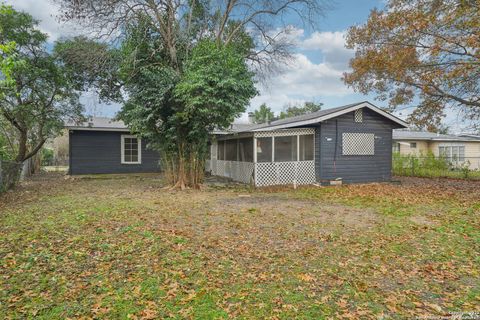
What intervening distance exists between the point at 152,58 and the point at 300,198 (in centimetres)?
769

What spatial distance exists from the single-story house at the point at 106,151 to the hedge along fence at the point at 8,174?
15.7ft

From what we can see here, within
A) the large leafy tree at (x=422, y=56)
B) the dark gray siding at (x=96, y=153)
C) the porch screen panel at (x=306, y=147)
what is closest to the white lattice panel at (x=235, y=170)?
the porch screen panel at (x=306, y=147)

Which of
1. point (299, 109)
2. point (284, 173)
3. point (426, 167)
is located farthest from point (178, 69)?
point (299, 109)

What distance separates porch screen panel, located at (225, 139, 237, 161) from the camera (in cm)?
1523

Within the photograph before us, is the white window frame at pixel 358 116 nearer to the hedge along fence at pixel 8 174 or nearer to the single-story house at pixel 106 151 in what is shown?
the single-story house at pixel 106 151

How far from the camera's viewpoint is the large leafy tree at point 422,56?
396 inches

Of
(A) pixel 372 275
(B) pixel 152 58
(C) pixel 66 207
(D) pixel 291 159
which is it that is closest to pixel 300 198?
(D) pixel 291 159

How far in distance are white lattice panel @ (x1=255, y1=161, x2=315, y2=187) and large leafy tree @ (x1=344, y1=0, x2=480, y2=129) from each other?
5.06m

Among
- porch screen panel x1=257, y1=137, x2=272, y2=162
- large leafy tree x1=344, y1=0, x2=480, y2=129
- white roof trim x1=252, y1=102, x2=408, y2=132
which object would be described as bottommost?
porch screen panel x1=257, y1=137, x2=272, y2=162

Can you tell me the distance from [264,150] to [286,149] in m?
0.99

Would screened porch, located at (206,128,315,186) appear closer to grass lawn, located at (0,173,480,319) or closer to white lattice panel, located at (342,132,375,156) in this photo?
white lattice panel, located at (342,132,375,156)

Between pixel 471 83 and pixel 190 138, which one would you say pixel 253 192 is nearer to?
pixel 190 138

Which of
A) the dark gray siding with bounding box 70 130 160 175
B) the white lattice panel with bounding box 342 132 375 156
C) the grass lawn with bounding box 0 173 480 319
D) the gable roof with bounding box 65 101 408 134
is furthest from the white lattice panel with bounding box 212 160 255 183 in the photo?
the grass lawn with bounding box 0 173 480 319

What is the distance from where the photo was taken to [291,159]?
42.2 ft
